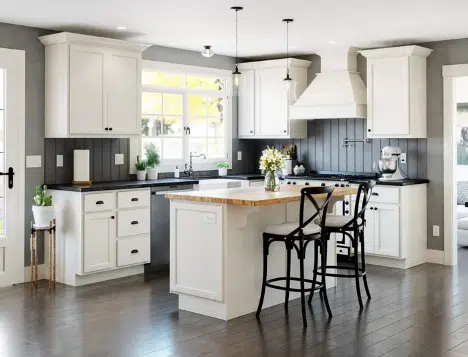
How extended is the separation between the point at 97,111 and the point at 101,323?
2.42 m

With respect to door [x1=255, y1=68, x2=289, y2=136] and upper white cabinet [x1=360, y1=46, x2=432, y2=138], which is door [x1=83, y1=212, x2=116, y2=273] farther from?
upper white cabinet [x1=360, y1=46, x2=432, y2=138]

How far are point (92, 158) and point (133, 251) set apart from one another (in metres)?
1.09

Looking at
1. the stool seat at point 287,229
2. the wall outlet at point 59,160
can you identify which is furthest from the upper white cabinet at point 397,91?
the wall outlet at point 59,160

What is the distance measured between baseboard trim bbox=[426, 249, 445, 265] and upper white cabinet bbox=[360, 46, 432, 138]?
4.29 feet

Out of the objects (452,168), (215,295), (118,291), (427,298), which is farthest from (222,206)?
(452,168)

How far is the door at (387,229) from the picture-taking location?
705cm

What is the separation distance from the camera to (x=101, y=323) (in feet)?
15.9

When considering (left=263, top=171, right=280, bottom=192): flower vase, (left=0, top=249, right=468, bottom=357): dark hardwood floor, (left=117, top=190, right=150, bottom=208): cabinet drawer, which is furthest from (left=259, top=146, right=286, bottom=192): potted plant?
(left=117, top=190, right=150, bottom=208): cabinet drawer

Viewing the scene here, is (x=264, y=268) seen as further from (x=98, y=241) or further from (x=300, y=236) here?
(x=98, y=241)

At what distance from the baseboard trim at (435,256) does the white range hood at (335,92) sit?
5.65 feet

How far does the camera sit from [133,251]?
260 inches

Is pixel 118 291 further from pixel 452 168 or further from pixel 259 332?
pixel 452 168

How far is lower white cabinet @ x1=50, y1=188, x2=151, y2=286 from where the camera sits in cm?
615

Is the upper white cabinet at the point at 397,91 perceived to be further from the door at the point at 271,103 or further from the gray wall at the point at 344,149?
the door at the point at 271,103
